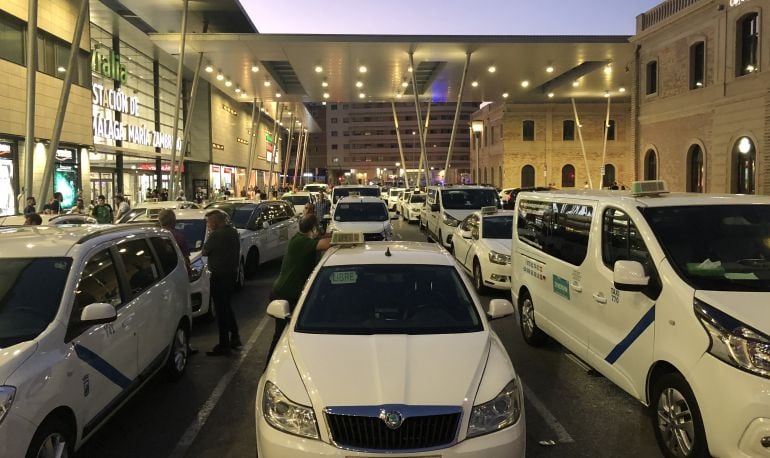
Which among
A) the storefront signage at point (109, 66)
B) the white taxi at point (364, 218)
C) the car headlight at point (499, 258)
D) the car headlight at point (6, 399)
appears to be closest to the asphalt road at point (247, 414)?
the car headlight at point (6, 399)

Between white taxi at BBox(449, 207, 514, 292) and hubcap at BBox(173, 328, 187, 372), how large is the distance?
19.5ft

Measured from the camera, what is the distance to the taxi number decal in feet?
16.0

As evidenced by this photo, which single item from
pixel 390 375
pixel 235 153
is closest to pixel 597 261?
pixel 390 375

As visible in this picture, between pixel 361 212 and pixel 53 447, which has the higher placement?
pixel 361 212

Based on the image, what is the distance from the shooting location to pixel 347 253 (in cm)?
536

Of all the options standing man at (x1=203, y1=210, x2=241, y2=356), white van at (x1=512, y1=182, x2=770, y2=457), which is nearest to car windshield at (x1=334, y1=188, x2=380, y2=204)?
standing man at (x1=203, y1=210, x2=241, y2=356)

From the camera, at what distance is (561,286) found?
652 cm

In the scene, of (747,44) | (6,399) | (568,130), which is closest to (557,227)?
(6,399)

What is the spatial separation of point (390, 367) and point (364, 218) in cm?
1253

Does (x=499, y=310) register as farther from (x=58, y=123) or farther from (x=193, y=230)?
(x=58, y=123)

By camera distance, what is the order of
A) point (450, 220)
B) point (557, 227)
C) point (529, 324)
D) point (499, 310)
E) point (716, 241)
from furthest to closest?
point (450, 220) → point (529, 324) → point (557, 227) → point (716, 241) → point (499, 310)

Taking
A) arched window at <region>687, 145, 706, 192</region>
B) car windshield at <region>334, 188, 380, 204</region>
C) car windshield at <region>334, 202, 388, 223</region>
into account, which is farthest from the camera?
car windshield at <region>334, 188, 380, 204</region>

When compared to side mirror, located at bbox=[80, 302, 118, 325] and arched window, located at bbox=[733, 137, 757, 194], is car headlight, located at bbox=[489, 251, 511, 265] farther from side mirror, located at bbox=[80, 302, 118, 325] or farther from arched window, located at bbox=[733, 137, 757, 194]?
arched window, located at bbox=[733, 137, 757, 194]

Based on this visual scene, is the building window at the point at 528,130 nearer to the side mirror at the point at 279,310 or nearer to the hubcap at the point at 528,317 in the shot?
the hubcap at the point at 528,317
